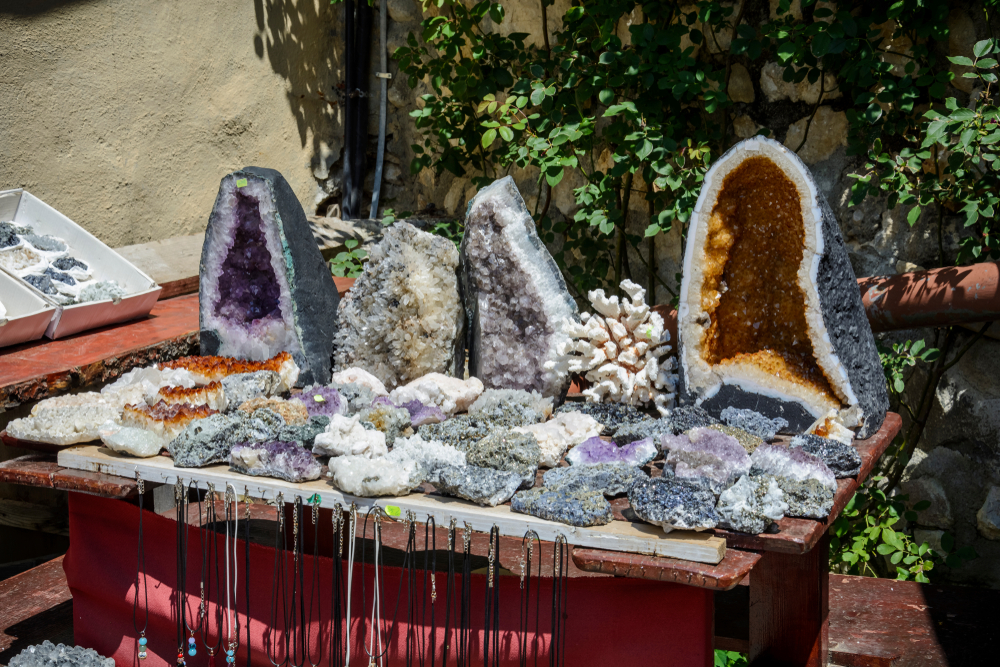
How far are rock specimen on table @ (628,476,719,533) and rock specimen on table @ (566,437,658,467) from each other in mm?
249

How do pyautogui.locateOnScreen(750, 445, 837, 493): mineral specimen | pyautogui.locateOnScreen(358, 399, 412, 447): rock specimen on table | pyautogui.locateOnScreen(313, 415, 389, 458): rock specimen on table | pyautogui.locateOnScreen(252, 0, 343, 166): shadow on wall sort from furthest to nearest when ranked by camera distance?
pyautogui.locateOnScreen(252, 0, 343, 166): shadow on wall < pyautogui.locateOnScreen(358, 399, 412, 447): rock specimen on table < pyautogui.locateOnScreen(313, 415, 389, 458): rock specimen on table < pyautogui.locateOnScreen(750, 445, 837, 493): mineral specimen

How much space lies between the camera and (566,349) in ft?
6.73

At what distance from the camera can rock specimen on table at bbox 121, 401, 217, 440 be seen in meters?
1.88

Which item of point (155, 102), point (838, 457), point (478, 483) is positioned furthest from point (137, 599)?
point (155, 102)

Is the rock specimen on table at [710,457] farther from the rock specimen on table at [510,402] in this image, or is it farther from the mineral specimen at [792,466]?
the rock specimen on table at [510,402]

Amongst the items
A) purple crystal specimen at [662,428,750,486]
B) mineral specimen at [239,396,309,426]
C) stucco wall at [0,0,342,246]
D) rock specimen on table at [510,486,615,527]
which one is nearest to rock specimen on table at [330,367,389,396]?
mineral specimen at [239,396,309,426]

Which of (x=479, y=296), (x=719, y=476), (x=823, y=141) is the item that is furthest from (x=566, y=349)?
(x=823, y=141)

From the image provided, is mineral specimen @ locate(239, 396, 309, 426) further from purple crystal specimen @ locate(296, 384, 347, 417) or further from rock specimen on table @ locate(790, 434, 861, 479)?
rock specimen on table @ locate(790, 434, 861, 479)

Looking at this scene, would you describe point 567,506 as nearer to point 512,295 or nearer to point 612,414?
point 612,414

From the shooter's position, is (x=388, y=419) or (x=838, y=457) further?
(x=388, y=419)

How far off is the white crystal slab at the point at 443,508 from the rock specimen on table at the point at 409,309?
58 cm

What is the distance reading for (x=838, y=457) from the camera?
5.28 feet

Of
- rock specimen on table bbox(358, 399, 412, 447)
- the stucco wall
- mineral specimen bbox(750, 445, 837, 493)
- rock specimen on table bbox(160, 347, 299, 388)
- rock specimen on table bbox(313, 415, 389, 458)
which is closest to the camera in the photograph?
mineral specimen bbox(750, 445, 837, 493)

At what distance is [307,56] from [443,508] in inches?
126
